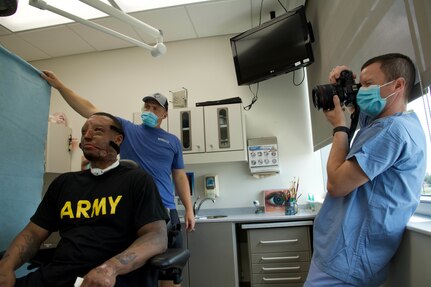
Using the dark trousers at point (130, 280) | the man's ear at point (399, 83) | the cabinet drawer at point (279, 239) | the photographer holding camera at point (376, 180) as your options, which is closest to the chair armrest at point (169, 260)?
the dark trousers at point (130, 280)

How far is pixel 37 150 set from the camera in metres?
1.60

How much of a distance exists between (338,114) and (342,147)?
0.15m

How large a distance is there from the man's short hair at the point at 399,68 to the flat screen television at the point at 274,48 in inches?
54.1

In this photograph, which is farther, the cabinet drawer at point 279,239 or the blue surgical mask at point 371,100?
the cabinet drawer at point 279,239

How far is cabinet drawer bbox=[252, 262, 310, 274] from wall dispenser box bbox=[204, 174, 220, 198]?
89cm

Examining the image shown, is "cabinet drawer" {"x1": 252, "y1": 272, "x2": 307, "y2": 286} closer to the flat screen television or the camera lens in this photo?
the camera lens

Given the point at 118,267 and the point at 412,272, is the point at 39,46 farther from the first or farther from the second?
the point at 412,272

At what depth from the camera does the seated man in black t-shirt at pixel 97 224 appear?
1.12 metres

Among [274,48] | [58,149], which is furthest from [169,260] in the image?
[58,149]

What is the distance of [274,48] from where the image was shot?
258 cm

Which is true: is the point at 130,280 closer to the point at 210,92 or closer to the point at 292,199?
the point at 292,199

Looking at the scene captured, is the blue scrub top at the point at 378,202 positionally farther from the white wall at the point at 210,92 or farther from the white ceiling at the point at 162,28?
the white ceiling at the point at 162,28

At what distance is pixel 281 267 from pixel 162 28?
2702 mm

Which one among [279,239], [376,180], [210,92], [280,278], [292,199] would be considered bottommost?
[280,278]
